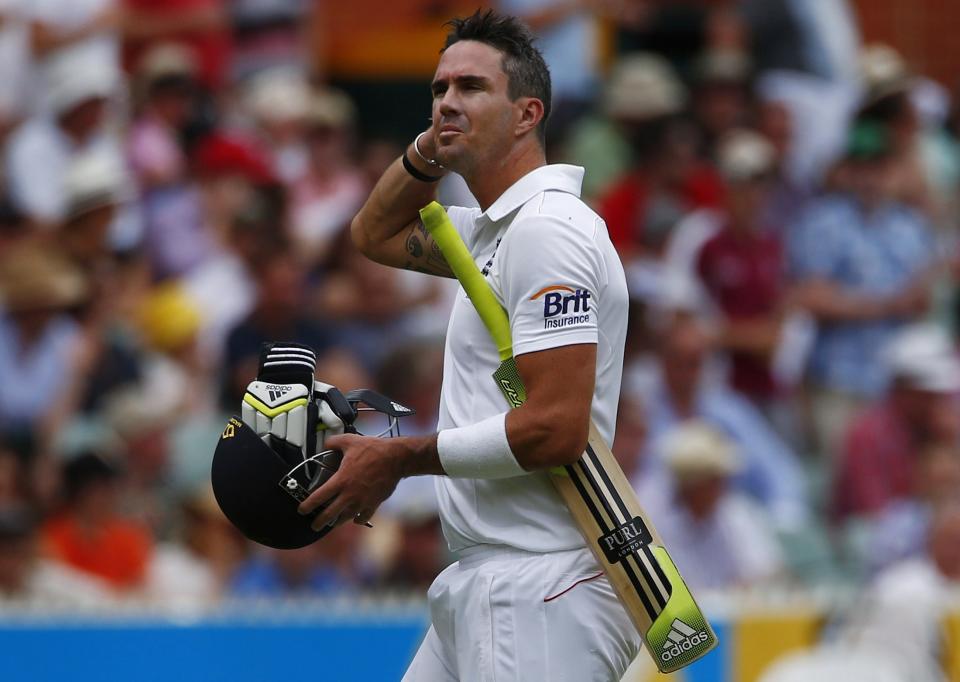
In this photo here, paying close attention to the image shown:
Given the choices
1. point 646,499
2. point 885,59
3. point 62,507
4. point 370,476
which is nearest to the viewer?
point 370,476

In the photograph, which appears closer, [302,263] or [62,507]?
[62,507]

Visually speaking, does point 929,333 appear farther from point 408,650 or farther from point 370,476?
point 370,476

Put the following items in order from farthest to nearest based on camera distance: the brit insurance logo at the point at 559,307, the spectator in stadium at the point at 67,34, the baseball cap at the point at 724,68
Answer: the baseball cap at the point at 724,68 → the spectator in stadium at the point at 67,34 → the brit insurance logo at the point at 559,307

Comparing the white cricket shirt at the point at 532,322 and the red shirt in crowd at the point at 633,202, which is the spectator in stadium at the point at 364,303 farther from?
the white cricket shirt at the point at 532,322

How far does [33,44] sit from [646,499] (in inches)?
152

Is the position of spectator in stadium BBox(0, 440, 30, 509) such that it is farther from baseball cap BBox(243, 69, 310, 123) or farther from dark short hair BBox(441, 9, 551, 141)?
dark short hair BBox(441, 9, 551, 141)

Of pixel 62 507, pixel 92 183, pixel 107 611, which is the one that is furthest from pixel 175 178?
pixel 107 611

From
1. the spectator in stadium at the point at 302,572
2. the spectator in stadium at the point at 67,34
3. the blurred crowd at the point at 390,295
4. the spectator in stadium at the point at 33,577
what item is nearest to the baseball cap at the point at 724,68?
the blurred crowd at the point at 390,295

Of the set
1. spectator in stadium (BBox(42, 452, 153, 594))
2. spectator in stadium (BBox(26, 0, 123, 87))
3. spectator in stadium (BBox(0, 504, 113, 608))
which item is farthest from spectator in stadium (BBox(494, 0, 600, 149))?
spectator in stadium (BBox(0, 504, 113, 608))

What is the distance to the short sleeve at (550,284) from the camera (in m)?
4.20

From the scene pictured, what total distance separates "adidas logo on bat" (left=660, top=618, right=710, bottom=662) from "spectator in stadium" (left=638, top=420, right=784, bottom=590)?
392 cm

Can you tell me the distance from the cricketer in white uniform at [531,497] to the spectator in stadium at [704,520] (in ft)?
12.7

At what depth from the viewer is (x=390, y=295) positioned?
9273mm

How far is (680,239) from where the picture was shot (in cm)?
988
